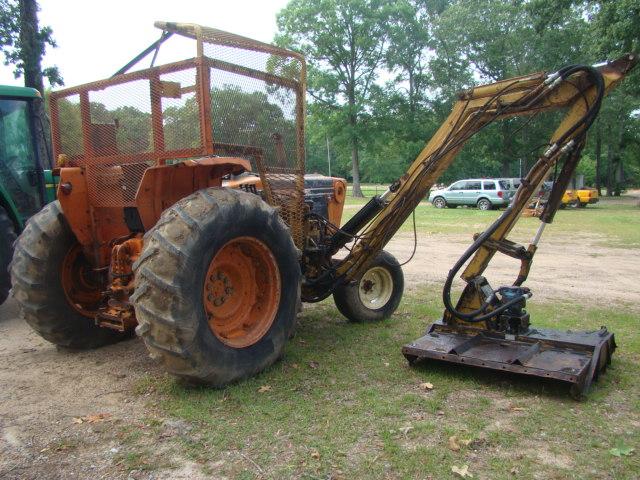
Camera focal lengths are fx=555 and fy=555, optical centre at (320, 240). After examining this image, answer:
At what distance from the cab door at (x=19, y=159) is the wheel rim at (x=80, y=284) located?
2.83 meters

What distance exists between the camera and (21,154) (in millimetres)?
7645

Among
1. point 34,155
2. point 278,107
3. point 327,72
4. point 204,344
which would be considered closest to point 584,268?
point 278,107

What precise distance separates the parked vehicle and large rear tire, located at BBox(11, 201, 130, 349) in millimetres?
24467

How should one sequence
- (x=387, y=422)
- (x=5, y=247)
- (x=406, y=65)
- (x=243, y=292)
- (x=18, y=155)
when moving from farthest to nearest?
(x=406, y=65) → (x=18, y=155) → (x=5, y=247) → (x=243, y=292) → (x=387, y=422)

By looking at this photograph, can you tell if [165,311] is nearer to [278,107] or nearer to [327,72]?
[278,107]

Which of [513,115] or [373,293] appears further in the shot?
[373,293]

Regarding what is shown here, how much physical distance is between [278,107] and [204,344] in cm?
248

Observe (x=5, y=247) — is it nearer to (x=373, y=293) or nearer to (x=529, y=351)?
(x=373, y=293)

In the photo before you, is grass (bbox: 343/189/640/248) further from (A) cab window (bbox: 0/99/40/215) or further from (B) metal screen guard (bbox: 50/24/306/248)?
(A) cab window (bbox: 0/99/40/215)

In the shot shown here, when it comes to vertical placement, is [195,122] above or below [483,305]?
above

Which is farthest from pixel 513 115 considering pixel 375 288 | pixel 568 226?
pixel 568 226

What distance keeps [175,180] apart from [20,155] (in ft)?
13.6

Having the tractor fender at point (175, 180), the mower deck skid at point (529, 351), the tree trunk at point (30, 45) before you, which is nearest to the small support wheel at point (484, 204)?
the tree trunk at point (30, 45)

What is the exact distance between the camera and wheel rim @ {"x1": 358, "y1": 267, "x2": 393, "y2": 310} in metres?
6.46
